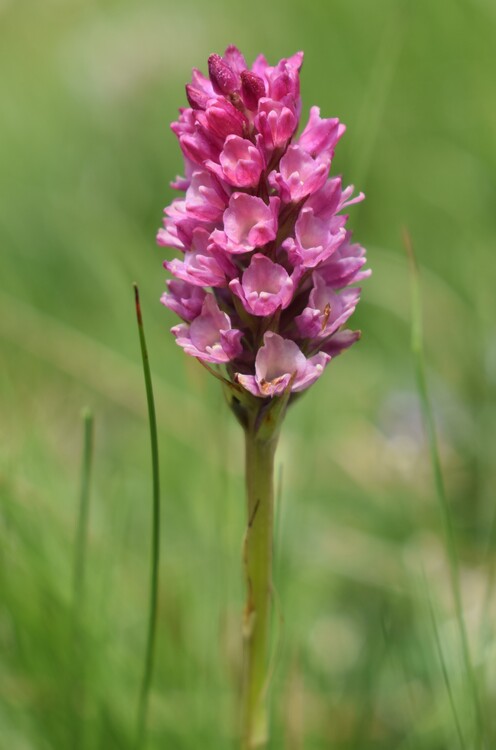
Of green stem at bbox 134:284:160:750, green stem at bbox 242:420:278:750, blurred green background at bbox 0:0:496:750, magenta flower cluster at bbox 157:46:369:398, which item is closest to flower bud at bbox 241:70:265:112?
magenta flower cluster at bbox 157:46:369:398

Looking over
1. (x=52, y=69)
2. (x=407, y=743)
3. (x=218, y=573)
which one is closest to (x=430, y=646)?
(x=407, y=743)

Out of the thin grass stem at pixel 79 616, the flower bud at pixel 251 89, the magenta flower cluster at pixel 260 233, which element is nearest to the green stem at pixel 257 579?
the magenta flower cluster at pixel 260 233

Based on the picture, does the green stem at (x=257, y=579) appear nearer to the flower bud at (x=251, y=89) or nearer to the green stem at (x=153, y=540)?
the green stem at (x=153, y=540)

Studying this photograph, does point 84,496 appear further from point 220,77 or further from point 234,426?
point 234,426

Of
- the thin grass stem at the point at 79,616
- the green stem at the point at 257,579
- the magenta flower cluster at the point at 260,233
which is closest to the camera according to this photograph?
the magenta flower cluster at the point at 260,233

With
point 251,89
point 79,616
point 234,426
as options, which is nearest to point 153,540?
point 79,616

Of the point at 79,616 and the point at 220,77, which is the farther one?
the point at 79,616

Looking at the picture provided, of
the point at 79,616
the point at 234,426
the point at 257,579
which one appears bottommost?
the point at 79,616
